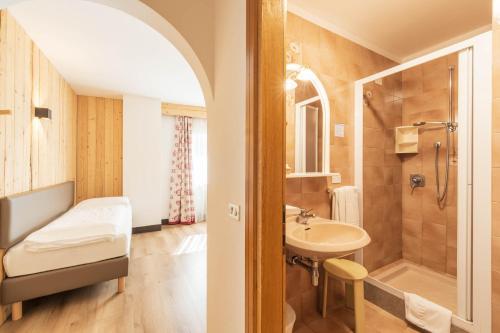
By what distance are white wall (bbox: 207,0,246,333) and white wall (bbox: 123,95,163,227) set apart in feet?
10.5

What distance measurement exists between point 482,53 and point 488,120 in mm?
461

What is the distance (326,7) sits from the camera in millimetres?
1891

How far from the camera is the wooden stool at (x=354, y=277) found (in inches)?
63.1

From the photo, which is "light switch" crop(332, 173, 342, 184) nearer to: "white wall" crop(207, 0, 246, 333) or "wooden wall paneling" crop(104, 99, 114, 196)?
"white wall" crop(207, 0, 246, 333)

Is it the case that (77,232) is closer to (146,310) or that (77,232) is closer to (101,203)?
(146,310)

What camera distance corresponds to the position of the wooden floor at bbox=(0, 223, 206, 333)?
180 cm

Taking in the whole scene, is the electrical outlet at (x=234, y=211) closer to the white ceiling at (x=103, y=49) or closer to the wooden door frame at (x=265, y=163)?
the wooden door frame at (x=265, y=163)

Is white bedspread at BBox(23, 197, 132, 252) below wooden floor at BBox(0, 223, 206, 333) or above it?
above

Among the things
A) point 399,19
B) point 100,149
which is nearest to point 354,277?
point 399,19

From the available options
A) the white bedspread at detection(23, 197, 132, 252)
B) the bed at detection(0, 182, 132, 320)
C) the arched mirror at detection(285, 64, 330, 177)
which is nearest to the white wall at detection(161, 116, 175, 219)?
the white bedspread at detection(23, 197, 132, 252)

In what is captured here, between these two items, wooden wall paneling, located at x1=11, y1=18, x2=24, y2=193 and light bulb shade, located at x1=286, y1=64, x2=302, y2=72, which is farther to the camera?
wooden wall paneling, located at x1=11, y1=18, x2=24, y2=193

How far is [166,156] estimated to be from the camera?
4730 millimetres

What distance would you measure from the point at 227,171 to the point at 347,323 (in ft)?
5.51

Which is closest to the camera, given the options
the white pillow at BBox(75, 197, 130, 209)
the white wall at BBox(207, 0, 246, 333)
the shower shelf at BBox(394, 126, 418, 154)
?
the white wall at BBox(207, 0, 246, 333)
